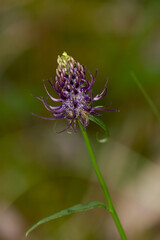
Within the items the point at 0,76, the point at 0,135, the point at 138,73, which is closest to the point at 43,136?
the point at 0,135

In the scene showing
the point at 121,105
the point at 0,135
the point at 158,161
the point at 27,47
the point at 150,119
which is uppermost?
the point at 27,47

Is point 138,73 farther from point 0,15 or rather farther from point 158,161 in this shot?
point 0,15

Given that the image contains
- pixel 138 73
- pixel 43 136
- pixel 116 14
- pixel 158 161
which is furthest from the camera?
pixel 116 14

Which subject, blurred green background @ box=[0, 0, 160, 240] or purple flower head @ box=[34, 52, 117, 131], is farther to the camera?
blurred green background @ box=[0, 0, 160, 240]

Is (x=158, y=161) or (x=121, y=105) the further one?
(x=121, y=105)

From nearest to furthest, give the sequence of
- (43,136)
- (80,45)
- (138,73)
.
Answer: (138,73) < (43,136) < (80,45)

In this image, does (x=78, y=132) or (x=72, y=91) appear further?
(x=78, y=132)

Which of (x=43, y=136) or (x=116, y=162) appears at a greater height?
(x=43, y=136)

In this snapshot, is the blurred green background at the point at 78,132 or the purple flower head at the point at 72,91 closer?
the purple flower head at the point at 72,91
